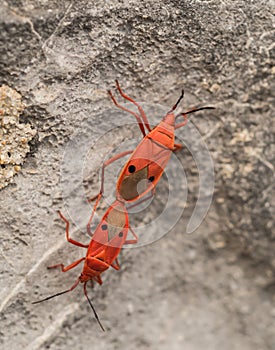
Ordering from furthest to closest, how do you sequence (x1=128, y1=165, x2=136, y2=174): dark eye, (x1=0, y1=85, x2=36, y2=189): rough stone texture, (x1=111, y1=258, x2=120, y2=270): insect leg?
(x1=111, y1=258, x2=120, y2=270): insect leg, (x1=128, y1=165, x2=136, y2=174): dark eye, (x1=0, y1=85, x2=36, y2=189): rough stone texture

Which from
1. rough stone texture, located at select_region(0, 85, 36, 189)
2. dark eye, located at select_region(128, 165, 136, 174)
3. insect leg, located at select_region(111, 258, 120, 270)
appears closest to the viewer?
rough stone texture, located at select_region(0, 85, 36, 189)

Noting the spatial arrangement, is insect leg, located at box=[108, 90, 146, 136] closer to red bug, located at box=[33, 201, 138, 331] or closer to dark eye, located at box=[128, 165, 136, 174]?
dark eye, located at box=[128, 165, 136, 174]

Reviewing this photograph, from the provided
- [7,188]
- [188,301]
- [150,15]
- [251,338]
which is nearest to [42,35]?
[150,15]

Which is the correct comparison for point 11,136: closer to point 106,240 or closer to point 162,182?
point 106,240

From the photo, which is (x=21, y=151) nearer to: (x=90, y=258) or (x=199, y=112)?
(x=90, y=258)

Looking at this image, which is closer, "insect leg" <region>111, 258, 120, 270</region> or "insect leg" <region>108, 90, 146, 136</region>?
"insect leg" <region>108, 90, 146, 136</region>

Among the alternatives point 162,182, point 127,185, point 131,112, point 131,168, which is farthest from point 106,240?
point 131,112

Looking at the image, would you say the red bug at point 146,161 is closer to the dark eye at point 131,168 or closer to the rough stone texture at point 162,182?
the dark eye at point 131,168

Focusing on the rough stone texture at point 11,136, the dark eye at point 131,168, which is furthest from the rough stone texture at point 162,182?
the dark eye at point 131,168

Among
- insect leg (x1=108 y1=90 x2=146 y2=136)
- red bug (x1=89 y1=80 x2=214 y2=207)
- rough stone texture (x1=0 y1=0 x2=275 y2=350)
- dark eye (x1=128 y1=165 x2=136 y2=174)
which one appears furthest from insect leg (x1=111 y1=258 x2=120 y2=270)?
insect leg (x1=108 y1=90 x2=146 y2=136)
